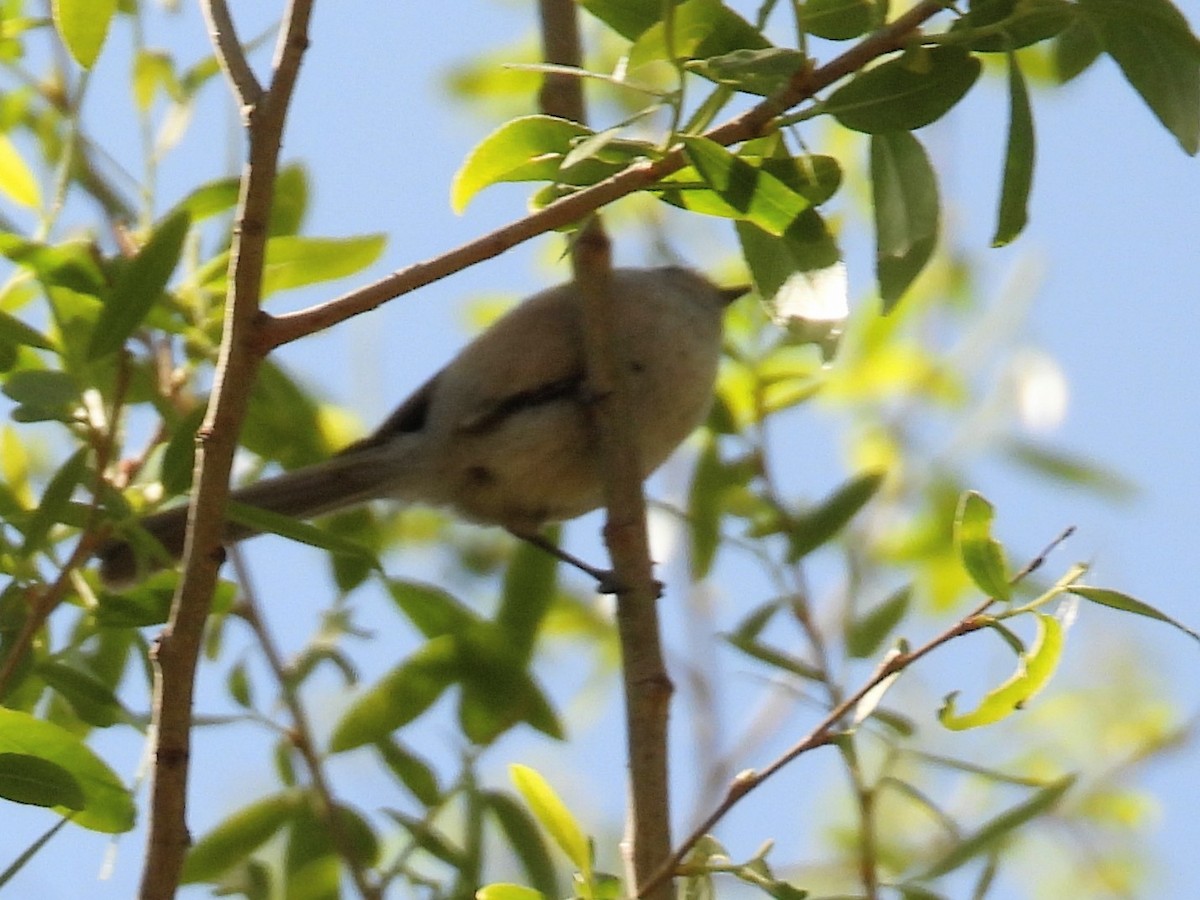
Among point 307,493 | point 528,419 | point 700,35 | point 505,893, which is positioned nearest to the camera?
point 700,35

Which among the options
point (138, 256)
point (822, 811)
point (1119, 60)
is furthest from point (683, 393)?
point (1119, 60)

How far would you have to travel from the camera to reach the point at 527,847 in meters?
2.22

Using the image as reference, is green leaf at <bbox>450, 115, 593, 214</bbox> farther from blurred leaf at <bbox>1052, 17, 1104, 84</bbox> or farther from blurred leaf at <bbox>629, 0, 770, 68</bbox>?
blurred leaf at <bbox>1052, 17, 1104, 84</bbox>

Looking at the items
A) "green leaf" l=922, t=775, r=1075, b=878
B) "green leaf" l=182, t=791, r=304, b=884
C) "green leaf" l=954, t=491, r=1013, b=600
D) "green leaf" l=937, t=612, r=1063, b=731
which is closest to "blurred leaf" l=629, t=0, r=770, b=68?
"green leaf" l=954, t=491, r=1013, b=600

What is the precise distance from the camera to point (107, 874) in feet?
5.41

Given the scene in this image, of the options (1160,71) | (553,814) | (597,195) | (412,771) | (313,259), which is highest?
(313,259)

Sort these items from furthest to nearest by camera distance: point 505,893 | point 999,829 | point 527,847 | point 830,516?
point 830,516 < point 527,847 < point 999,829 < point 505,893

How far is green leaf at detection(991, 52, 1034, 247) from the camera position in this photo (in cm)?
155

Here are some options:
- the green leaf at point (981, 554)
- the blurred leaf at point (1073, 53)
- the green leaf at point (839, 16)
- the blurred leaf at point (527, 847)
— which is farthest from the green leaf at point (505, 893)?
the blurred leaf at point (1073, 53)

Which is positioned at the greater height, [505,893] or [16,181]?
[16,181]

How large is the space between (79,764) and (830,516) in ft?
4.02

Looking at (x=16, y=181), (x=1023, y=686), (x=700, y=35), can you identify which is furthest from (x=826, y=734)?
(x=16, y=181)

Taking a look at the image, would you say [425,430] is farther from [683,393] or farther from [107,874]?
[107,874]

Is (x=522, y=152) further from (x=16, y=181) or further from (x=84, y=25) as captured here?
(x=16, y=181)
